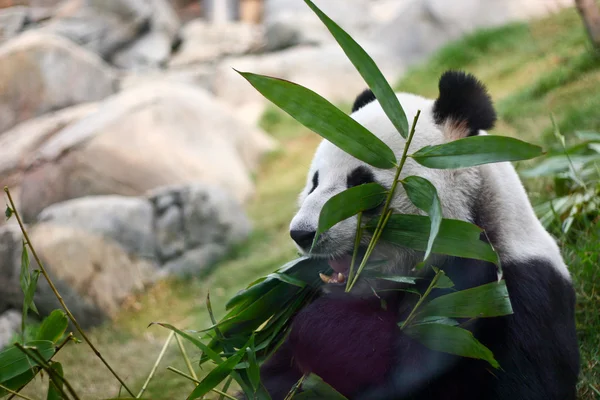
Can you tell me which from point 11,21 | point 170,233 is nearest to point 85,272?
point 170,233

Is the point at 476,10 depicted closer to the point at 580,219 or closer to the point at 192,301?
the point at 192,301

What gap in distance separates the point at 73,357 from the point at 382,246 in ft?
10.9

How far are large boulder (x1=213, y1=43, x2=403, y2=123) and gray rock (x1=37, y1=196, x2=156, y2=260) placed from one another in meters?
5.71

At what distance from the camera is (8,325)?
500 cm

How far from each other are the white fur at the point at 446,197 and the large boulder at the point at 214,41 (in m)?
16.3

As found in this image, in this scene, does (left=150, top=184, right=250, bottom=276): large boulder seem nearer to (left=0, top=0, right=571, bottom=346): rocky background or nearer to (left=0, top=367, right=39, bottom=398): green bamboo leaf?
(left=0, top=0, right=571, bottom=346): rocky background

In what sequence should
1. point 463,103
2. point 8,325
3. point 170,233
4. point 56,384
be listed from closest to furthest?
point 56,384 < point 463,103 < point 8,325 < point 170,233

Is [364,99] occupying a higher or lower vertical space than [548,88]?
higher

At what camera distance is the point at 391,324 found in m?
1.81

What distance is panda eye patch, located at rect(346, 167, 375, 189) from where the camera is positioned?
1.93m

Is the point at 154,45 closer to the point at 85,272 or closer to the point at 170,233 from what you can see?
the point at 170,233

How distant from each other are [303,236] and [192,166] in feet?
20.1

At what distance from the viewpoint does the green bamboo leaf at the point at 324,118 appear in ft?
5.24

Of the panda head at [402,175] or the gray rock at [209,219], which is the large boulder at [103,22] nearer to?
the gray rock at [209,219]
